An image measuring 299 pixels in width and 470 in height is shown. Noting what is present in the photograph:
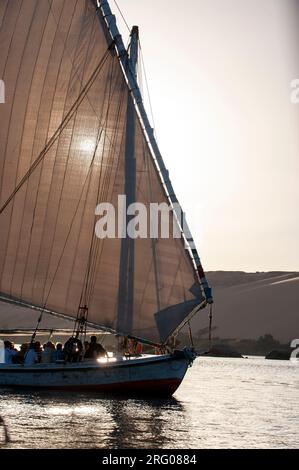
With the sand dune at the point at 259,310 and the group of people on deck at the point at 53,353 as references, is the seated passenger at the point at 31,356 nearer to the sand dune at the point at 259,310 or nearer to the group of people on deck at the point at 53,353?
the group of people on deck at the point at 53,353

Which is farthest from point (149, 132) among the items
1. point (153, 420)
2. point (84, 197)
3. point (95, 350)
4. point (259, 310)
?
point (259, 310)

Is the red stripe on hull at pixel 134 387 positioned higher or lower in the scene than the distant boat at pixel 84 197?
lower

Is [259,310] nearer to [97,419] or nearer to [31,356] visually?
[31,356]

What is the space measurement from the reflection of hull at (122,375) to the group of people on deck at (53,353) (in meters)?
0.64

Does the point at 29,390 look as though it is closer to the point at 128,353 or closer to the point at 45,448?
the point at 128,353

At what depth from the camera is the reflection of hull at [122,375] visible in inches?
1435

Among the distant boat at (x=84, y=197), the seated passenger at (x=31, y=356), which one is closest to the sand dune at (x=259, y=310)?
the distant boat at (x=84, y=197)

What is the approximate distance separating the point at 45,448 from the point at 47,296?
57.0 ft

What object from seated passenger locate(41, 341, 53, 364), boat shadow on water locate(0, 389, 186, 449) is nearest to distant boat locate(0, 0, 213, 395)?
seated passenger locate(41, 341, 53, 364)

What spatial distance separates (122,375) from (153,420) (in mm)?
7417

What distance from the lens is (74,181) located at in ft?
129

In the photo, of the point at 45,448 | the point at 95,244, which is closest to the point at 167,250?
the point at 95,244

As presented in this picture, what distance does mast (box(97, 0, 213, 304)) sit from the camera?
3653 cm

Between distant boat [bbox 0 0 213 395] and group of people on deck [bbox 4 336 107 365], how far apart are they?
547 millimetres
